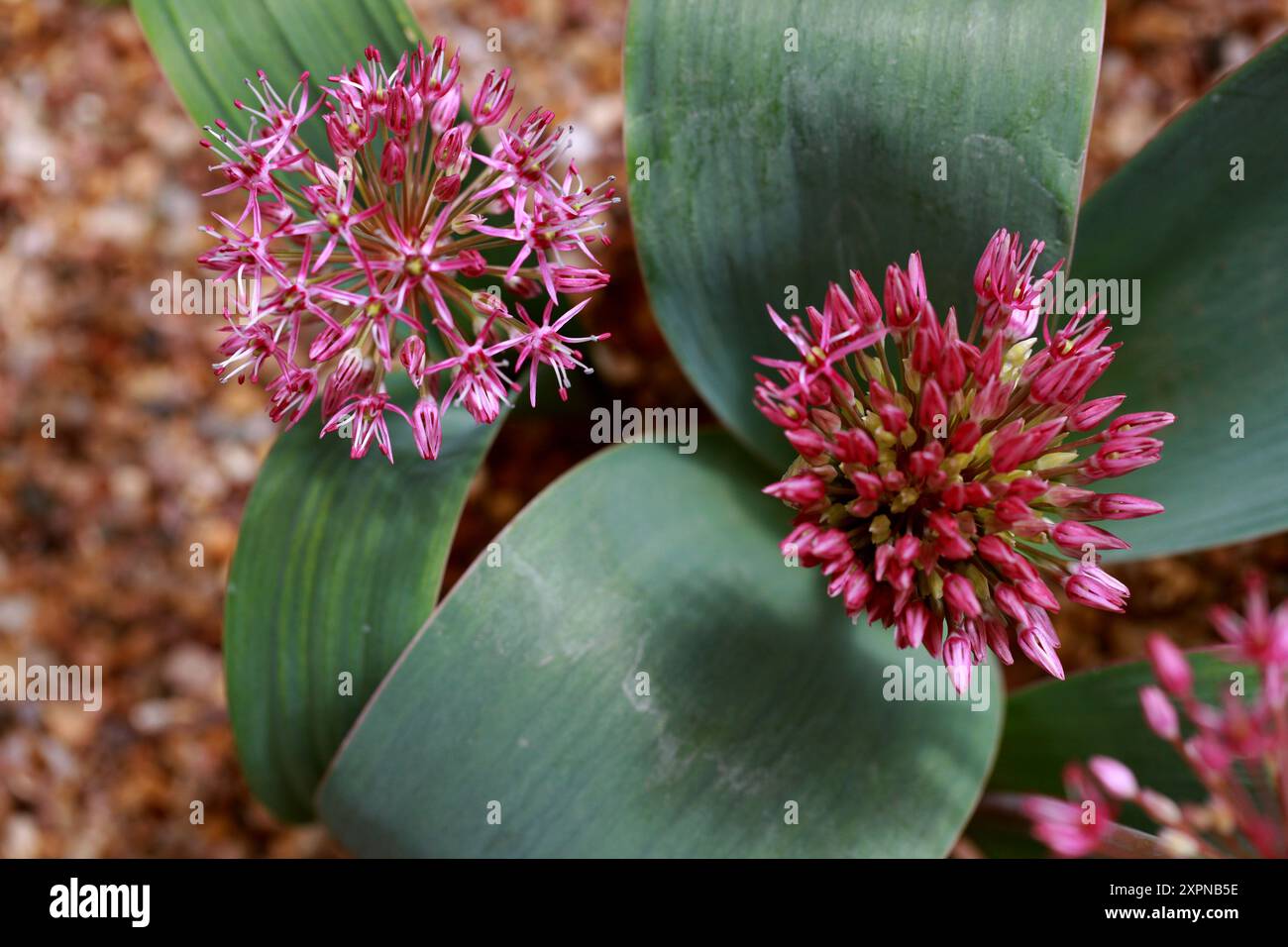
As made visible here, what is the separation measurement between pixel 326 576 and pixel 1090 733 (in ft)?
3.26

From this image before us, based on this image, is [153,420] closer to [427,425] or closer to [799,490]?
[427,425]

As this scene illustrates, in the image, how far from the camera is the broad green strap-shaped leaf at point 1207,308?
3.36ft

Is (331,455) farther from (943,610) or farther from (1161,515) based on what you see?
(1161,515)

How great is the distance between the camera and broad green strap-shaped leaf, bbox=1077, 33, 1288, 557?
102 cm

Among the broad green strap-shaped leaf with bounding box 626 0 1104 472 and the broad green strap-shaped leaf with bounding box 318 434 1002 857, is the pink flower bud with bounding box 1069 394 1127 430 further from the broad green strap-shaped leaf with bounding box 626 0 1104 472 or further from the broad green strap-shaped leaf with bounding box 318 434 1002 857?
the broad green strap-shaped leaf with bounding box 318 434 1002 857

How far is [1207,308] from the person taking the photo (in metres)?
1.10

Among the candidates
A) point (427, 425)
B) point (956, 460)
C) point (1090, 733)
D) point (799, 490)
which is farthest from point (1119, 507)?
point (427, 425)

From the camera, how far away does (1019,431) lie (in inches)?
35.3

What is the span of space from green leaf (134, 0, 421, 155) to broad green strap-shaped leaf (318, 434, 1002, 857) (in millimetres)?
539

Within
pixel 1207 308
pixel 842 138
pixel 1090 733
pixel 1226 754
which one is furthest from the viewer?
pixel 1090 733

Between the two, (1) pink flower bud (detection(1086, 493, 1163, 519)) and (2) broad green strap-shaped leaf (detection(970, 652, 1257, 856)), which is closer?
(1) pink flower bud (detection(1086, 493, 1163, 519))

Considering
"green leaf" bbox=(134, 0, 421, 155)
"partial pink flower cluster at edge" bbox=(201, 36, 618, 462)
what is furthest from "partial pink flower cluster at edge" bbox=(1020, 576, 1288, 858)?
"green leaf" bbox=(134, 0, 421, 155)

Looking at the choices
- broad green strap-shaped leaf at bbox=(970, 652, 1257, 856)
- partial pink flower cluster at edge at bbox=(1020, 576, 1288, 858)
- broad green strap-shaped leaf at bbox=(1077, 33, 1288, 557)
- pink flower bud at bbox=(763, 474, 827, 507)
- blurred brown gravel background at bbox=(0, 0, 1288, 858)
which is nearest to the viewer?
partial pink flower cluster at edge at bbox=(1020, 576, 1288, 858)
